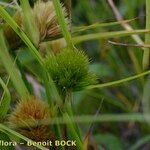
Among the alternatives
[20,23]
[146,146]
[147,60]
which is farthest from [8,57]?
[146,146]

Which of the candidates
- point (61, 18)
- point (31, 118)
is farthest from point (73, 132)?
point (61, 18)

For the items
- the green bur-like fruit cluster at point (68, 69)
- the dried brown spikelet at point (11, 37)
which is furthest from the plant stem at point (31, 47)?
the dried brown spikelet at point (11, 37)

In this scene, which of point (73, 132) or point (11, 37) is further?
point (11, 37)

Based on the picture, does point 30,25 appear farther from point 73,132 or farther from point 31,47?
point 73,132

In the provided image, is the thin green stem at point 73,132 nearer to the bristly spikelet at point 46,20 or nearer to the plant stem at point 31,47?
the plant stem at point 31,47

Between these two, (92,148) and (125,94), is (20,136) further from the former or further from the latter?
(125,94)

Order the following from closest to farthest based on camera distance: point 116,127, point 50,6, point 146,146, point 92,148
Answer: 1. point 50,6
2. point 92,148
3. point 146,146
4. point 116,127
